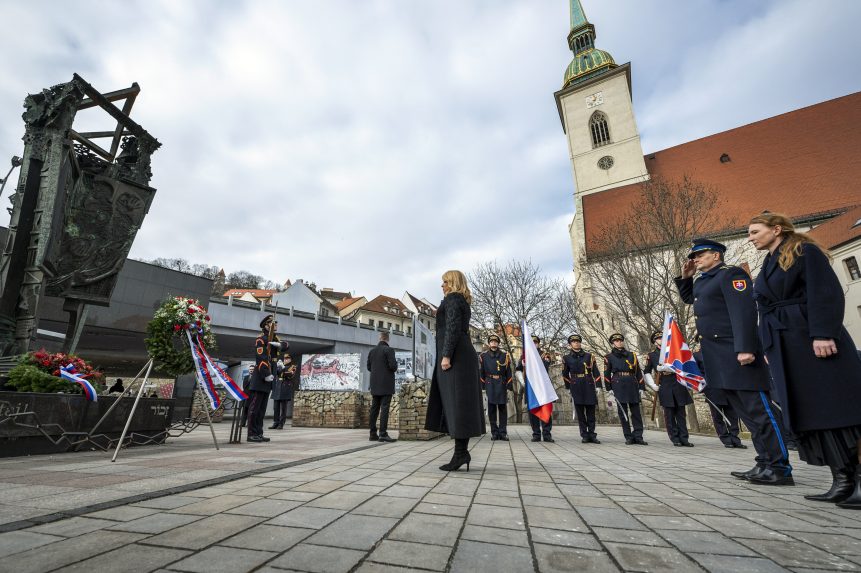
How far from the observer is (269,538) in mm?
1680

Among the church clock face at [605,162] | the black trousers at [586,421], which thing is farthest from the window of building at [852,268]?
the black trousers at [586,421]

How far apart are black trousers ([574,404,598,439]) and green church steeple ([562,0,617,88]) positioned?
145 ft

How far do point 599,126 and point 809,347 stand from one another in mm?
44726

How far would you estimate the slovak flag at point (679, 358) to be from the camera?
6903 mm

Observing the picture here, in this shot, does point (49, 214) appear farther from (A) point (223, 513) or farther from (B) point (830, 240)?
(B) point (830, 240)

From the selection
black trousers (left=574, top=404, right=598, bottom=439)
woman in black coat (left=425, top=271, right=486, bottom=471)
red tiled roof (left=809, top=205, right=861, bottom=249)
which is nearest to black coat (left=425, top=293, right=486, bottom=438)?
woman in black coat (left=425, top=271, right=486, bottom=471)

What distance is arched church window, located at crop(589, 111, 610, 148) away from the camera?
1590 inches

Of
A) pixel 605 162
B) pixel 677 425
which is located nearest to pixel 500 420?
pixel 677 425

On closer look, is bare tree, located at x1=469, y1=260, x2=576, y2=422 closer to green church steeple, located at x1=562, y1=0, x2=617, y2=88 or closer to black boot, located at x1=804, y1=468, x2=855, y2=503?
black boot, located at x1=804, y1=468, x2=855, y2=503

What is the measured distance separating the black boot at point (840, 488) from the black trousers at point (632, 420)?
4989mm

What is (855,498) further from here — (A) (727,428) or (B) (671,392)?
(B) (671,392)

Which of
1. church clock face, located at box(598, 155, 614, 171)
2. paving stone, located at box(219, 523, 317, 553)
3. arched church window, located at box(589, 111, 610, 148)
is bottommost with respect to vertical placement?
paving stone, located at box(219, 523, 317, 553)

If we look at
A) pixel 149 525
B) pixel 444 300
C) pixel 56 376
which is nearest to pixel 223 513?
pixel 149 525

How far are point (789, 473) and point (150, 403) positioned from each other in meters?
8.03
